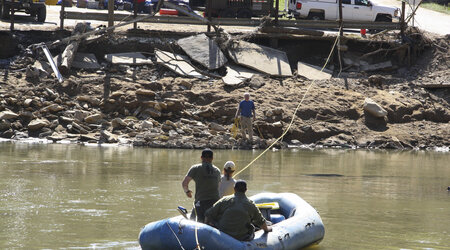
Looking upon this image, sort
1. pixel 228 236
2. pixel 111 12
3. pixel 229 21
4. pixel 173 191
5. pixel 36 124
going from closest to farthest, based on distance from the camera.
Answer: pixel 228 236 < pixel 173 191 < pixel 36 124 < pixel 111 12 < pixel 229 21

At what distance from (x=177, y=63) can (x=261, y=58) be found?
300 centimetres

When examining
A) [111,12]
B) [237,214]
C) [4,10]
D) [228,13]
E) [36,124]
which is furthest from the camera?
[228,13]

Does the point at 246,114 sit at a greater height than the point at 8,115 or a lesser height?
greater

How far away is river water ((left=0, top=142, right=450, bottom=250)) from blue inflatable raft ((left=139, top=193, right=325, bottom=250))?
51 cm

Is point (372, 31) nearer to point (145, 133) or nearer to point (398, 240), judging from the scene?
point (145, 133)

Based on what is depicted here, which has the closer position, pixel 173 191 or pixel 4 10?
pixel 173 191

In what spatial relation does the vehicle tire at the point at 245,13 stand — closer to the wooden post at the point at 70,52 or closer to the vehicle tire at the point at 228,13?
the vehicle tire at the point at 228,13

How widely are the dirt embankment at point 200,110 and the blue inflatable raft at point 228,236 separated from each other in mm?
10381

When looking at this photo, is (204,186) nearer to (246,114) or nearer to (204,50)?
(246,114)

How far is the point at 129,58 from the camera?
2530 cm

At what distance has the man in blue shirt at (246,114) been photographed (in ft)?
67.6

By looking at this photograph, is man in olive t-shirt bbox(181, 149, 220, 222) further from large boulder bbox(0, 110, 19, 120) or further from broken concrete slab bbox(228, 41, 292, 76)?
broken concrete slab bbox(228, 41, 292, 76)

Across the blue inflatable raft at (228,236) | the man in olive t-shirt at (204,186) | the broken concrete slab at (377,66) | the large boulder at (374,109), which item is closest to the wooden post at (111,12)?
the broken concrete slab at (377,66)

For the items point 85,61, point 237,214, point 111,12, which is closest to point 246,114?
point 85,61
